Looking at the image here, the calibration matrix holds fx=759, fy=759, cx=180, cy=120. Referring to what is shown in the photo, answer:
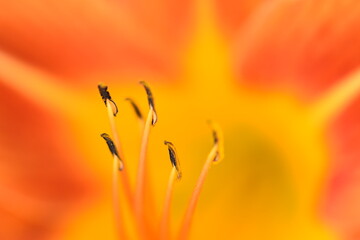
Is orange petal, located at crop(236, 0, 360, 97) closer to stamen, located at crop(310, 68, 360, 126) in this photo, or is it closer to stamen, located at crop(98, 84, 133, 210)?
stamen, located at crop(310, 68, 360, 126)

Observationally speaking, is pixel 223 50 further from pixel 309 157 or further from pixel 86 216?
pixel 86 216

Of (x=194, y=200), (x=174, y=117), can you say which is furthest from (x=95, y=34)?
(x=194, y=200)

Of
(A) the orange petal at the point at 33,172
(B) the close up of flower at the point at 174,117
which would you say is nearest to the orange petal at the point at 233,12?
(B) the close up of flower at the point at 174,117

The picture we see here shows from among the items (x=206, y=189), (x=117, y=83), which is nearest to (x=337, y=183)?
(x=206, y=189)

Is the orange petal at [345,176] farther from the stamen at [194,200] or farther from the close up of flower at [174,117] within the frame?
the stamen at [194,200]

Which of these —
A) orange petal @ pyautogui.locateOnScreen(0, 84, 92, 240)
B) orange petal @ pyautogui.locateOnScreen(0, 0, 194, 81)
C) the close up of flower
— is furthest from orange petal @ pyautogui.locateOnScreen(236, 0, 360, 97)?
orange petal @ pyautogui.locateOnScreen(0, 84, 92, 240)

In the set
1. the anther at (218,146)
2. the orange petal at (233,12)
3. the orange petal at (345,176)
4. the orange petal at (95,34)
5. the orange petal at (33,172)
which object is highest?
the orange petal at (95,34)

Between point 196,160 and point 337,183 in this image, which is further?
point 196,160

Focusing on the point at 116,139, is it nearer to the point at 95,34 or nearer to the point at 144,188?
the point at 144,188
